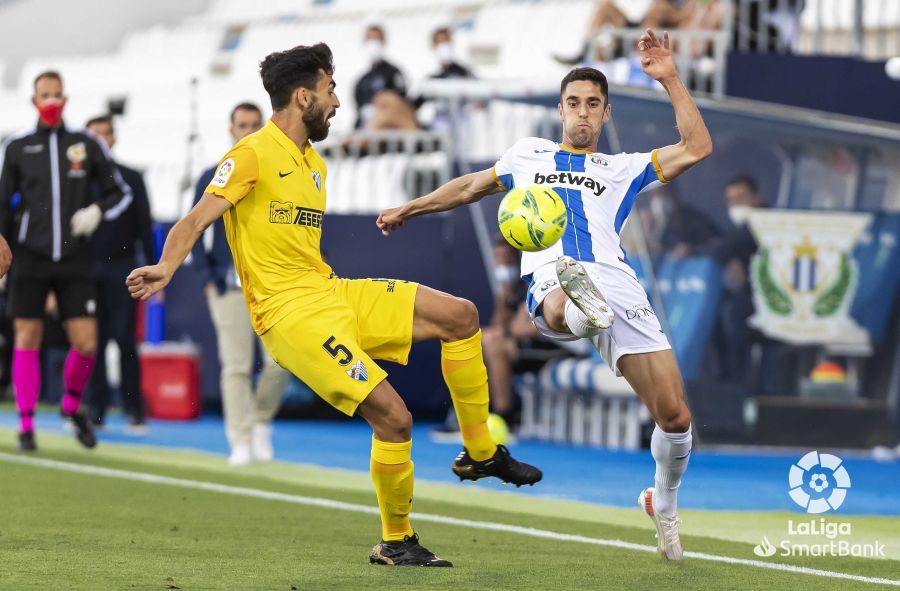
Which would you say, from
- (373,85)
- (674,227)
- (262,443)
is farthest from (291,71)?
(373,85)

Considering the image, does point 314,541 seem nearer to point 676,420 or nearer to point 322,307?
point 322,307

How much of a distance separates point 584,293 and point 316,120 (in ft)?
4.46

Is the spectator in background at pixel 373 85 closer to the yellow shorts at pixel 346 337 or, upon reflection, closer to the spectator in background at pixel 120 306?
the spectator in background at pixel 120 306

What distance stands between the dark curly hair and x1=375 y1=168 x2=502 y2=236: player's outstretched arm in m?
0.76

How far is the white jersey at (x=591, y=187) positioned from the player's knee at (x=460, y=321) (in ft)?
1.98

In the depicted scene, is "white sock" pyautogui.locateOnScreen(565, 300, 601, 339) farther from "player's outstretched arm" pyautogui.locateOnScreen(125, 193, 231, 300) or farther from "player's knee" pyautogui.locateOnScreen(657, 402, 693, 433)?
"player's outstretched arm" pyautogui.locateOnScreen(125, 193, 231, 300)

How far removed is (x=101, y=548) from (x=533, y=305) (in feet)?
7.28

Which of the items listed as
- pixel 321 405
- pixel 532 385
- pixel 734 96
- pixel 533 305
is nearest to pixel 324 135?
pixel 533 305

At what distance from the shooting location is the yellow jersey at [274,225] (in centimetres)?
714

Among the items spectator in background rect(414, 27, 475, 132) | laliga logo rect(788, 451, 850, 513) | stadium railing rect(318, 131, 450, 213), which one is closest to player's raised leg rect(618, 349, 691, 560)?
laliga logo rect(788, 451, 850, 513)

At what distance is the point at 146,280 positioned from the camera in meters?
6.52

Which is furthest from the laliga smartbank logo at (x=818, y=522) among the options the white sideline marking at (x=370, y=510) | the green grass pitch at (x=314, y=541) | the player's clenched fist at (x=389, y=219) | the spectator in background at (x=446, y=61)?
the spectator in background at (x=446, y=61)

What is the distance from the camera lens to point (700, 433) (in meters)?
14.0

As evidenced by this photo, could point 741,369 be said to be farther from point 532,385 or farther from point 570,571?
point 570,571
